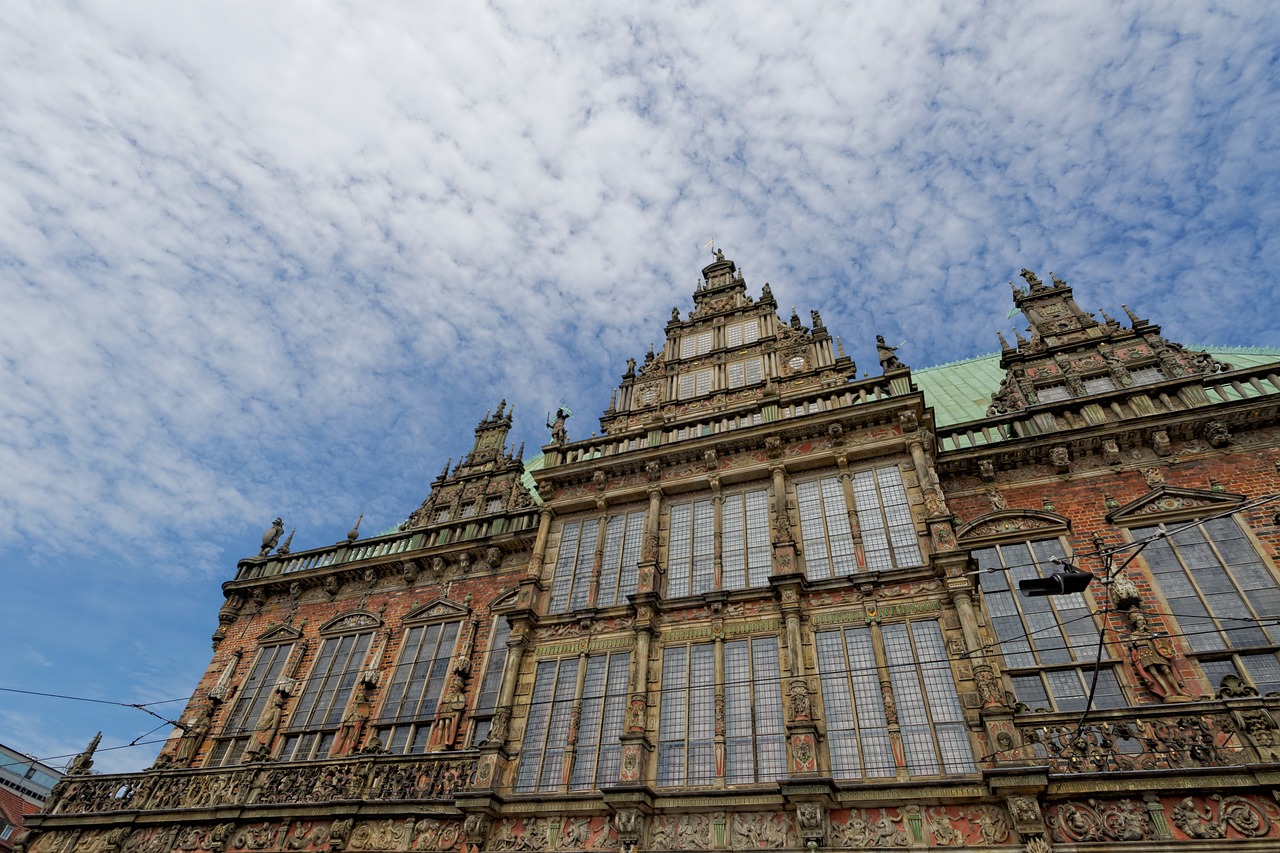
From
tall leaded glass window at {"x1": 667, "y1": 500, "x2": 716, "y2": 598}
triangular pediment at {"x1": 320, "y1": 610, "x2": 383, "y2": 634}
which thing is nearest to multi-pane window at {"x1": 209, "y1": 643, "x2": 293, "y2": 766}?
triangular pediment at {"x1": 320, "y1": 610, "x2": 383, "y2": 634}

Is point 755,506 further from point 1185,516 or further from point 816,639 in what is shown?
point 1185,516

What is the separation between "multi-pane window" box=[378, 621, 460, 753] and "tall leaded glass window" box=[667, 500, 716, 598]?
7.26 m

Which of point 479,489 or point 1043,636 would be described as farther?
point 479,489

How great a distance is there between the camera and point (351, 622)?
70.7 ft

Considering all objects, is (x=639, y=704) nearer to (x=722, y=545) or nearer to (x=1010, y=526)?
(x=722, y=545)

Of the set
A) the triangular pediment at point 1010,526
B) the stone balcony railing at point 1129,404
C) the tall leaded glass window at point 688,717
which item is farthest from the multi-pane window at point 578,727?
the stone balcony railing at point 1129,404

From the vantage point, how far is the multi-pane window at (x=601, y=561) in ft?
55.8

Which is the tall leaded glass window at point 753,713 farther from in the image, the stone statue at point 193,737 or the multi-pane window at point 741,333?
the stone statue at point 193,737

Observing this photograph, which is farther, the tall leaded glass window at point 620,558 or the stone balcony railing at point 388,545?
the stone balcony railing at point 388,545

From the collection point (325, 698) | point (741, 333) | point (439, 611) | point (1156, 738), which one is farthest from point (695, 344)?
point (1156, 738)

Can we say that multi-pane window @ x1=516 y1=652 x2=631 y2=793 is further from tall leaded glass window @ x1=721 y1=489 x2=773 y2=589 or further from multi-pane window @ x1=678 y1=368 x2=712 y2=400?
multi-pane window @ x1=678 y1=368 x2=712 y2=400

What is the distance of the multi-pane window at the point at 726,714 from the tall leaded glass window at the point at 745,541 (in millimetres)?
1587

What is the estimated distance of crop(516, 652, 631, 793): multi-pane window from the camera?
14.0m

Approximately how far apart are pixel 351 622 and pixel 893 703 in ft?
53.5
